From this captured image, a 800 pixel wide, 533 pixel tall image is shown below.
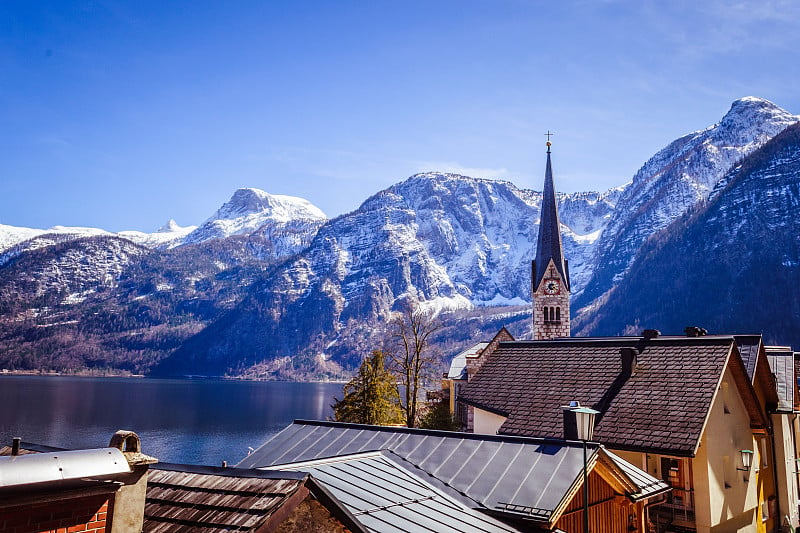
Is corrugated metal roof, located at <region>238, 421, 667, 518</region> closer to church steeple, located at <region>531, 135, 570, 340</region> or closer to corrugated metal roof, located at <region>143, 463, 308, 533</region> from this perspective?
corrugated metal roof, located at <region>143, 463, 308, 533</region>

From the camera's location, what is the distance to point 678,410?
63.4 feet

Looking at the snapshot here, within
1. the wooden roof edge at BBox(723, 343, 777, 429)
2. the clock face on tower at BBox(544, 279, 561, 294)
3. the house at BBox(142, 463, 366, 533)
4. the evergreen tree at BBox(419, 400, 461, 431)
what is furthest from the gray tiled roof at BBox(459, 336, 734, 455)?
the clock face on tower at BBox(544, 279, 561, 294)

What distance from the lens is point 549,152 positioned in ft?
206

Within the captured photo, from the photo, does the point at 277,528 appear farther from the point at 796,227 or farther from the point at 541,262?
the point at 796,227

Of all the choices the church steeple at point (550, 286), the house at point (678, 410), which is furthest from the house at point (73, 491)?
the church steeple at point (550, 286)

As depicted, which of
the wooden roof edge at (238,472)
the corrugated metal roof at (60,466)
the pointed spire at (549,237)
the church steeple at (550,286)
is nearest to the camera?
the corrugated metal roof at (60,466)

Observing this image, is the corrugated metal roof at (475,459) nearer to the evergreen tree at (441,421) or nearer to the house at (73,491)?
the house at (73,491)

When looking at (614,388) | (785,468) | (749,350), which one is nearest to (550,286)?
(785,468)

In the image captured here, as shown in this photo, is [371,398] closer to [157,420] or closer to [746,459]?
[746,459]

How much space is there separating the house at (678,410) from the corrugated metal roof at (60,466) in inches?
635

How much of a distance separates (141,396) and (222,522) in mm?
154759

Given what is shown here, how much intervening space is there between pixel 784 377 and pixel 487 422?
41.5ft

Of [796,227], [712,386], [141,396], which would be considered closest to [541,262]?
[712,386]

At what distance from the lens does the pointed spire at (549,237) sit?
59469 millimetres
